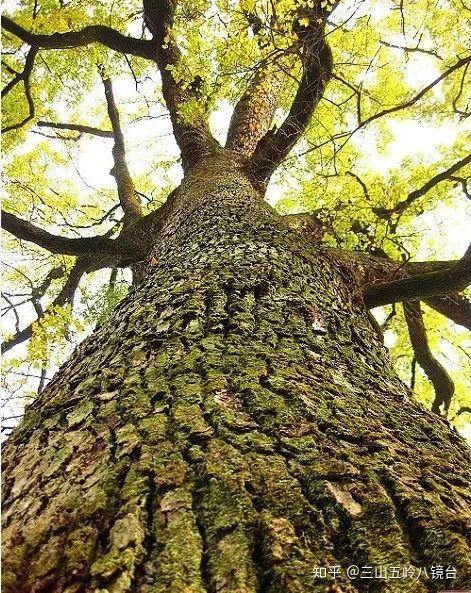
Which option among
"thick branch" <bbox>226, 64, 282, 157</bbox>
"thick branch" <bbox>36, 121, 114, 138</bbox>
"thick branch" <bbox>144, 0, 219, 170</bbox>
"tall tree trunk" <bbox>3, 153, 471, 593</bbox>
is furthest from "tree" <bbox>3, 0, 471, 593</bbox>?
"thick branch" <bbox>36, 121, 114, 138</bbox>

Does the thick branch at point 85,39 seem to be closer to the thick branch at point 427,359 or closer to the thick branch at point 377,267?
the thick branch at point 377,267

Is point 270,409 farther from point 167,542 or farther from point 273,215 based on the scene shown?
point 273,215

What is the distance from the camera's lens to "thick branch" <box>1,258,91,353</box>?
19.9 feet

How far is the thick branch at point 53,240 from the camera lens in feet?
16.7

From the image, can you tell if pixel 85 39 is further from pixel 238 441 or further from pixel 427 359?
pixel 238 441

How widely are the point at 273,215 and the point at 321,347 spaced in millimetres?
2178

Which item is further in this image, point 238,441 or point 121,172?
point 121,172

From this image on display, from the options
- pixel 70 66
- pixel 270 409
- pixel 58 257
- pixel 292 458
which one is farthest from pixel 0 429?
pixel 70 66

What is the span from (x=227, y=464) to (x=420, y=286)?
3.09m

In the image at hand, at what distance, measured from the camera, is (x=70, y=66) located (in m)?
7.59

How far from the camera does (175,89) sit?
6.04 meters

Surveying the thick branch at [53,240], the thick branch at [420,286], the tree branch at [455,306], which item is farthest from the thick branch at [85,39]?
the tree branch at [455,306]

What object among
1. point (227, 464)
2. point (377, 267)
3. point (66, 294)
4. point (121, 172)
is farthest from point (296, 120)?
point (227, 464)

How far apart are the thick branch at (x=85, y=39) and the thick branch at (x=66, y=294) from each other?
2.47m
